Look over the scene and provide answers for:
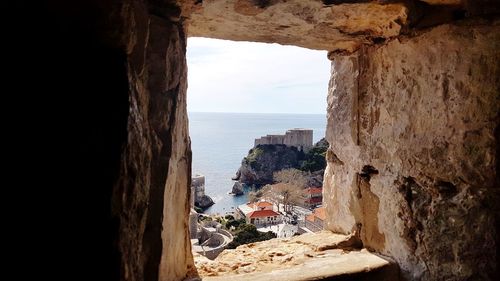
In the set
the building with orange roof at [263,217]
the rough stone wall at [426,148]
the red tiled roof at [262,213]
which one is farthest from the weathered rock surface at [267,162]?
the rough stone wall at [426,148]

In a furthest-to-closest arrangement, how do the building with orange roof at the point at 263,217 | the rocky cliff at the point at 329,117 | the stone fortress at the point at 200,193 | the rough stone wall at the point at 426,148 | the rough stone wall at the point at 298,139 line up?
the rough stone wall at the point at 298,139 < the stone fortress at the point at 200,193 < the building with orange roof at the point at 263,217 < the rough stone wall at the point at 426,148 < the rocky cliff at the point at 329,117

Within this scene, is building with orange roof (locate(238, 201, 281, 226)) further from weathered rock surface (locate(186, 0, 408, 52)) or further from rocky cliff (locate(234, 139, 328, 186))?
weathered rock surface (locate(186, 0, 408, 52))

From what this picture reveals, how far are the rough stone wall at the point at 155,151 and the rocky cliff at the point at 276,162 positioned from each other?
22.3m

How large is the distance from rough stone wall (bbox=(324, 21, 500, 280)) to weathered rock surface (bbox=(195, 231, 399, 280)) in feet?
0.36

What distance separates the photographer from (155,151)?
1569 mm

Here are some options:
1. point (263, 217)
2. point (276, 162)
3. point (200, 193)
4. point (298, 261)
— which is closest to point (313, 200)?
point (263, 217)

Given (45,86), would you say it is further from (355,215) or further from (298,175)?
(298,175)

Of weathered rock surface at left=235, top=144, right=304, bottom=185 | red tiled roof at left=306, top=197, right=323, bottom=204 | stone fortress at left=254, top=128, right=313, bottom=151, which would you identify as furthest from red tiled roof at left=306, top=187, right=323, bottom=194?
stone fortress at left=254, top=128, right=313, bottom=151

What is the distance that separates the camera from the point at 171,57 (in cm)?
165

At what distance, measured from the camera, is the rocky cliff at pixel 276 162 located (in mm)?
25109

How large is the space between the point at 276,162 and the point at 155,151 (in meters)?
30.0

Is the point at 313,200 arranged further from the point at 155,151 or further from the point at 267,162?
the point at 155,151

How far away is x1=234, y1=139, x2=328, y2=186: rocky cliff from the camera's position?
25109 millimetres

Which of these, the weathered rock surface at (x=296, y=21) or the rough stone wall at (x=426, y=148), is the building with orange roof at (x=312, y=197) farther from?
the weathered rock surface at (x=296, y=21)
